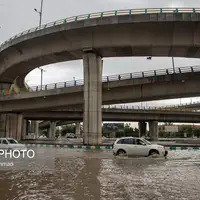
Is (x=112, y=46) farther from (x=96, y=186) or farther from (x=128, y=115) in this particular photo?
(x=128, y=115)

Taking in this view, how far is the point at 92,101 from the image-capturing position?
2941cm

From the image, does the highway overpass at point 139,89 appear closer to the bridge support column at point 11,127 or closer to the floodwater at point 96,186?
the bridge support column at point 11,127

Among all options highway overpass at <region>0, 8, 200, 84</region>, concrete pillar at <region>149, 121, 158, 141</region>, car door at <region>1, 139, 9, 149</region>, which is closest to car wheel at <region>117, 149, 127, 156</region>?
car door at <region>1, 139, 9, 149</region>

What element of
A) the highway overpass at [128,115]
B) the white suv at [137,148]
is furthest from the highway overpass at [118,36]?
the highway overpass at [128,115]

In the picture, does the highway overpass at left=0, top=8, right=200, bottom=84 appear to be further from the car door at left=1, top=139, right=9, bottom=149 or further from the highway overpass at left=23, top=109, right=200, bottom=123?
the highway overpass at left=23, top=109, right=200, bottom=123

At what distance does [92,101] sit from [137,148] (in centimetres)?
1210

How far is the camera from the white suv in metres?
18.1

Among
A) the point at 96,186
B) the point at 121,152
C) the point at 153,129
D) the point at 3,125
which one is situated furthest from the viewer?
the point at 153,129

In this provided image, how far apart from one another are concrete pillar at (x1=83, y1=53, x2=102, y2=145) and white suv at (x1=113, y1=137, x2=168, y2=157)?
32.7 feet

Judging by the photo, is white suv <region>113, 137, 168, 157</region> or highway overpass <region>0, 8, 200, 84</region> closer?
white suv <region>113, 137, 168, 157</region>

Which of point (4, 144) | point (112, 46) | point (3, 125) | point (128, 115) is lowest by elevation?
point (4, 144)

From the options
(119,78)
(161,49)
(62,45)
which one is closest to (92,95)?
(119,78)

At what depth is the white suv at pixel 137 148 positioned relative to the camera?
18062 mm

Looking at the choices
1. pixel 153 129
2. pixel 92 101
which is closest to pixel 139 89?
pixel 92 101
